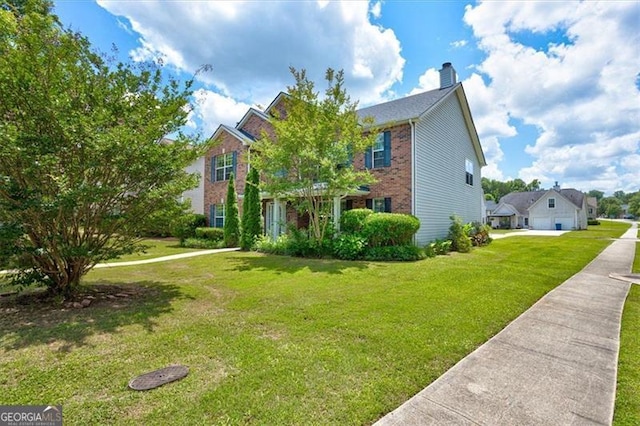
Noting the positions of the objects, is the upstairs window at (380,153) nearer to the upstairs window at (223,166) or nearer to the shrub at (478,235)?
the shrub at (478,235)

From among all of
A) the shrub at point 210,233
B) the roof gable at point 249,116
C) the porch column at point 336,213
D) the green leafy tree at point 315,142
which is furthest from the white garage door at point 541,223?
the shrub at point 210,233

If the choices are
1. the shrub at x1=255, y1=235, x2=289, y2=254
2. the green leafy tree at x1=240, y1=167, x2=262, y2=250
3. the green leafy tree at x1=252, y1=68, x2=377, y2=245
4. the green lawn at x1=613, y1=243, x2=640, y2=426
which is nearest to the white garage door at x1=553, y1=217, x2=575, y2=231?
the green leafy tree at x1=252, y1=68, x2=377, y2=245

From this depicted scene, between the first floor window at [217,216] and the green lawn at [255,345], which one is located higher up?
the first floor window at [217,216]

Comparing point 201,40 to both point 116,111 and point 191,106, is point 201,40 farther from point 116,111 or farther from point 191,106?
point 116,111

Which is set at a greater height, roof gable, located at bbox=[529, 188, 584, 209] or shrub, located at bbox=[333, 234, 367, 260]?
roof gable, located at bbox=[529, 188, 584, 209]

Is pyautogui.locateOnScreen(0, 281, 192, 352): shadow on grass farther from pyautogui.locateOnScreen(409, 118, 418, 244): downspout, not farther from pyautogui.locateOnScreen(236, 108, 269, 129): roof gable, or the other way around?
pyautogui.locateOnScreen(236, 108, 269, 129): roof gable

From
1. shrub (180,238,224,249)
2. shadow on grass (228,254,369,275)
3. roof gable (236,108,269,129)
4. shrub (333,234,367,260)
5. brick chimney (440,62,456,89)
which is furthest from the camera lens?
roof gable (236,108,269,129)

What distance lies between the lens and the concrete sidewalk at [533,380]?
2428 mm

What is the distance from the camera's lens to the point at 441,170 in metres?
15.6

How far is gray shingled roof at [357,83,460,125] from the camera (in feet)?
45.2

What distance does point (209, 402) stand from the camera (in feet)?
8.47

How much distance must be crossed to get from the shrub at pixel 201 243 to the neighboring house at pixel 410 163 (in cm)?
Answer: 266

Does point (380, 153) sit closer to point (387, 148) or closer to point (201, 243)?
point (387, 148)

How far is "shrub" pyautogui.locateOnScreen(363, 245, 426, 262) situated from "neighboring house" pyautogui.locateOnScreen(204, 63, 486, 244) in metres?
2.47
